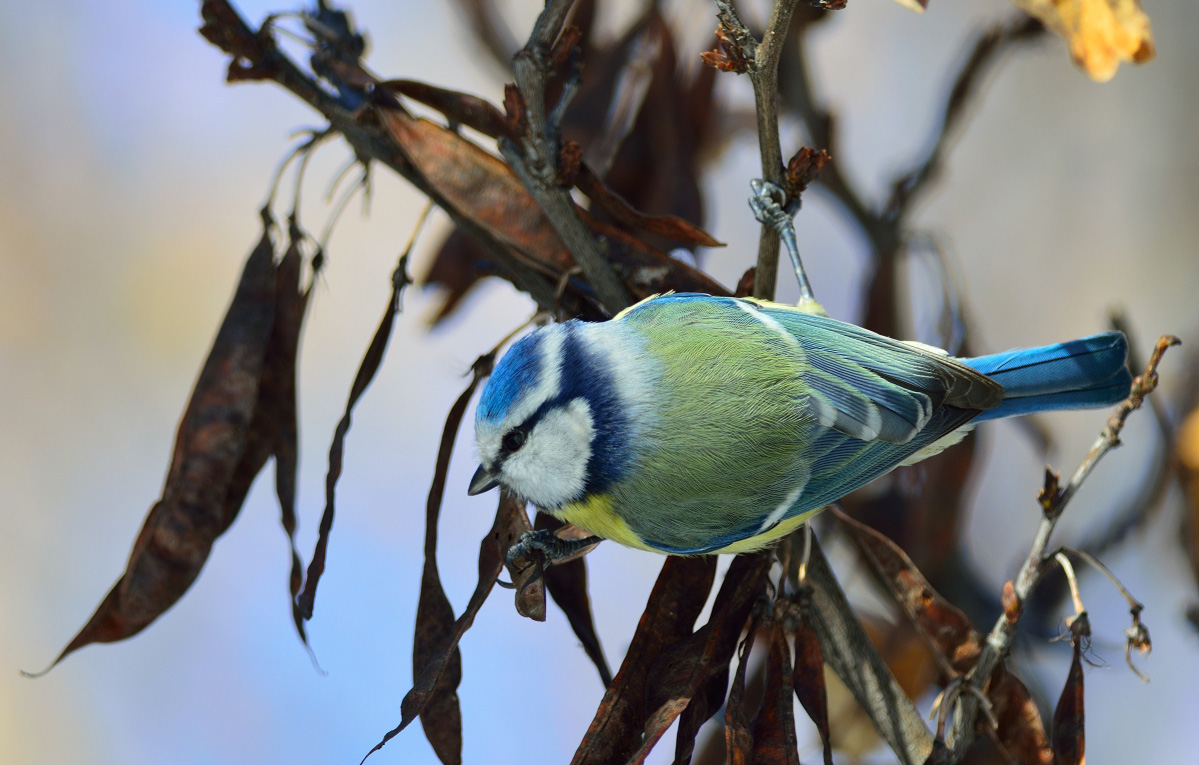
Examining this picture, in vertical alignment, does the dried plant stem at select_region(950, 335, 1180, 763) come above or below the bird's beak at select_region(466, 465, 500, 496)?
below

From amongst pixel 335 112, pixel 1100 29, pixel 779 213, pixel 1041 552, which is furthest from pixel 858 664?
pixel 335 112

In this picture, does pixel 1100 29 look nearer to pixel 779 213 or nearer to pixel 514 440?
pixel 779 213

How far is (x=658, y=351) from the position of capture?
0.78 m

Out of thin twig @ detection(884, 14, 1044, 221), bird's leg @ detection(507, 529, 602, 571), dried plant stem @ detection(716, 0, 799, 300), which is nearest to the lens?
dried plant stem @ detection(716, 0, 799, 300)

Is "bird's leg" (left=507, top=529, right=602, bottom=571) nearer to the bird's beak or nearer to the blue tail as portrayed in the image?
the bird's beak

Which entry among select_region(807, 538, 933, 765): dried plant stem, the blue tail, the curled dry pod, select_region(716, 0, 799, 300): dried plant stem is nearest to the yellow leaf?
select_region(716, 0, 799, 300): dried plant stem

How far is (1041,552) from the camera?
731 mm

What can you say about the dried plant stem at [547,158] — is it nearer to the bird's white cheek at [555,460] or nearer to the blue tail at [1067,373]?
the bird's white cheek at [555,460]

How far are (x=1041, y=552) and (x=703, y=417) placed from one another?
0.94 feet

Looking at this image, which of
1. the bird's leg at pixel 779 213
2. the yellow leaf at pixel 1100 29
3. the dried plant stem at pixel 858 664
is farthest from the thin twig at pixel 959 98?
the dried plant stem at pixel 858 664

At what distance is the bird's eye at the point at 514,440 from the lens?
768 millimetres

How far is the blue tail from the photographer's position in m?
0.84

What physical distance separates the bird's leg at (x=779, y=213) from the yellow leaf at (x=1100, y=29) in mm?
222

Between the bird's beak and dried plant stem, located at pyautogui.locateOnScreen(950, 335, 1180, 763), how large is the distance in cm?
42
